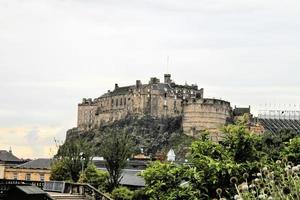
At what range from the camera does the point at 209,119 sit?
123m

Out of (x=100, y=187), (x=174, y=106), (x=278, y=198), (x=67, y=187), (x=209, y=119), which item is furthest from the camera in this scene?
(x=174, y=106)

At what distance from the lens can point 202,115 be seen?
122 m

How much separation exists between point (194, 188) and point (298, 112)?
11681 cm

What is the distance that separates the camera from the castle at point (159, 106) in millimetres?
122812

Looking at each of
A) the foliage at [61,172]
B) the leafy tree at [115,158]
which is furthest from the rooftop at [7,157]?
the leafy tree at [115,158]

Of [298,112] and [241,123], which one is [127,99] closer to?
[298,112]

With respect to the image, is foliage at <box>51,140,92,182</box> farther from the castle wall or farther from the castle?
the castle wall

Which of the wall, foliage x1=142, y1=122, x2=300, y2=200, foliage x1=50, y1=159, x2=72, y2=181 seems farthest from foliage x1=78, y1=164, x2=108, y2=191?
the wall

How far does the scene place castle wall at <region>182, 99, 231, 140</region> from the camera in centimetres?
12162

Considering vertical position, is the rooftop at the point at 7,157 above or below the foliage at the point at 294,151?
above

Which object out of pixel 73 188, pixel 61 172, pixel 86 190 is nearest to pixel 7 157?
pixel 61 172

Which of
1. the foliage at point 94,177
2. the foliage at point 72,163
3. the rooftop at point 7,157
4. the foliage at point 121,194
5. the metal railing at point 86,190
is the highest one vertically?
the rooftop at point 7,157

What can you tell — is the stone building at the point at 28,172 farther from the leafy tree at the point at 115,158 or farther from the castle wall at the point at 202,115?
the castle wall at the point at 202,115

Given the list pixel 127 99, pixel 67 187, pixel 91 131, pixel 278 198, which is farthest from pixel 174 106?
pixel 278 198
